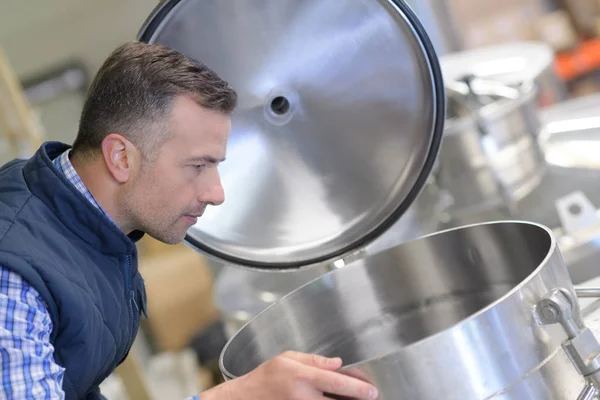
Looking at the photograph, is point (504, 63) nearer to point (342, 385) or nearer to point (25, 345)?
point (342, 385)

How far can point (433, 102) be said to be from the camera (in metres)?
1.31

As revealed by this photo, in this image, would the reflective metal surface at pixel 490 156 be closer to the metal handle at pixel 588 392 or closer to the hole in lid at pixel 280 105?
the hole in lid at pixel 280 105

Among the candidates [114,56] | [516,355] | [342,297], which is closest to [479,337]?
[516,355]

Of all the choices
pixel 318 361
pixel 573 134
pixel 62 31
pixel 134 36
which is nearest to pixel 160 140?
pixel 318 361

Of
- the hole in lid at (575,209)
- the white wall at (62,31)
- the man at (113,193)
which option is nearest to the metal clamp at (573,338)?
the man at (113,193)

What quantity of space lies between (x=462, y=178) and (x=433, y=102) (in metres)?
0.53

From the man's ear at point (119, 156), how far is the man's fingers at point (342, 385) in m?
0.46

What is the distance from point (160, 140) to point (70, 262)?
8.9 inches

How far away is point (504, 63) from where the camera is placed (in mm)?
2307

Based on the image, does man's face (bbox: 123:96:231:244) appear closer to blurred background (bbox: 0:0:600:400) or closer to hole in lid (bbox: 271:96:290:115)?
hole in lid (bbox: 271:96:290:115)

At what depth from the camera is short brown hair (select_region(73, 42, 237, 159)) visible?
113 cm

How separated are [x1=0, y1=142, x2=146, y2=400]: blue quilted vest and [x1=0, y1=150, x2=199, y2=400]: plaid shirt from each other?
19 millimetres

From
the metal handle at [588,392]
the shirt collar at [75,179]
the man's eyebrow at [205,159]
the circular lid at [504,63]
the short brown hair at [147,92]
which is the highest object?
the short brown hair at [147,92]

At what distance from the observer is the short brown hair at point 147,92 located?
1130mm
